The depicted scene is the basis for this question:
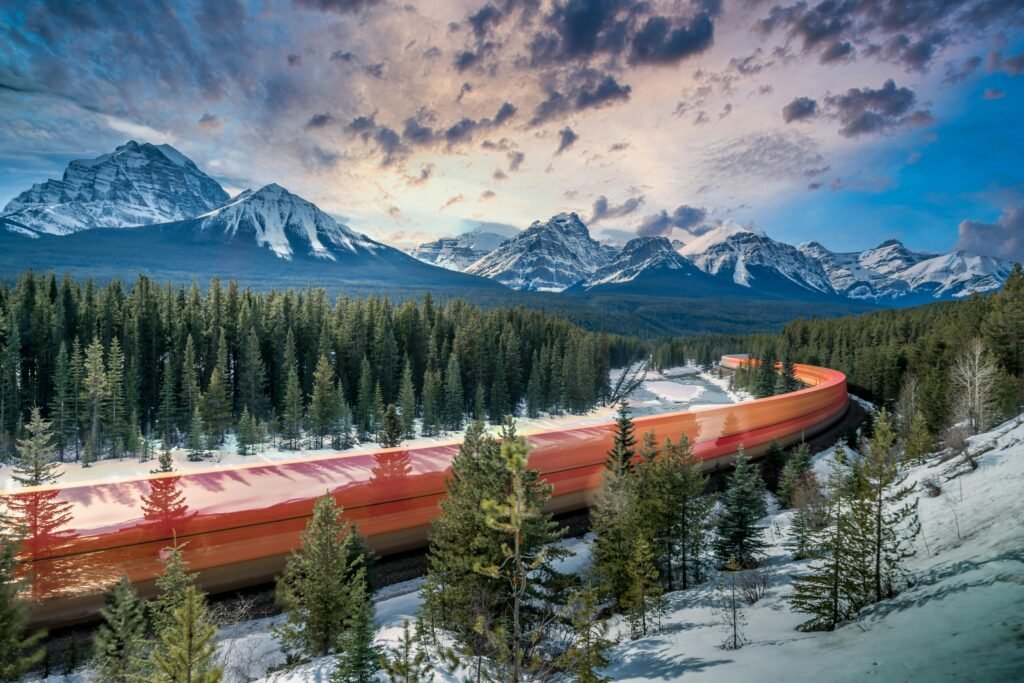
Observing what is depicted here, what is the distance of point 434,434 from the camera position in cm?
6944

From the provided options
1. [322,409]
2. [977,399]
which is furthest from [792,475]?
[322,409]

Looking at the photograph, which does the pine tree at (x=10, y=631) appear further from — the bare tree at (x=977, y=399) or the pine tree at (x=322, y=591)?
the bare tree at (x=977, y=399)

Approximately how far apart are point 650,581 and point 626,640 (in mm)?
3799

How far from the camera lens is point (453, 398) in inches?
2916

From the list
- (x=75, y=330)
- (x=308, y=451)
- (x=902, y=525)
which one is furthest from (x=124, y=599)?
(x=75, y=330)

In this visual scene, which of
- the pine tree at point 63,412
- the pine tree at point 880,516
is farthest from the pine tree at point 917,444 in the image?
the pine tree at point 63,412

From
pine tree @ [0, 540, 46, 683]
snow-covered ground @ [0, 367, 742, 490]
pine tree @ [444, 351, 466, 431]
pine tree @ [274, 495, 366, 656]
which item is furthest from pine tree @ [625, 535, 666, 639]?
pine tree @ [444, 351, 466, 431]

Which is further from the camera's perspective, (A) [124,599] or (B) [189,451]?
(B) [189,451]

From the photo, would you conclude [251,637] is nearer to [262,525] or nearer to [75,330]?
[262,525]

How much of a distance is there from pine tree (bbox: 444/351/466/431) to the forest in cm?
21

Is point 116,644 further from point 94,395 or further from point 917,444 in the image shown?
point 94,395

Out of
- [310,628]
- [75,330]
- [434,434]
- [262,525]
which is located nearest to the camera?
[310,628]

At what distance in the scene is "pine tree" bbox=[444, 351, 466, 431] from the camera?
73.2 m

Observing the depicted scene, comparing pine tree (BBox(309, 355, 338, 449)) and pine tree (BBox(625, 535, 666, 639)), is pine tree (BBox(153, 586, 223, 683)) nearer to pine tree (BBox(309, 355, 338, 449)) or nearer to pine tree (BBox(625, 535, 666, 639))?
pine tree (BBox(625, 535, 666, 639))
